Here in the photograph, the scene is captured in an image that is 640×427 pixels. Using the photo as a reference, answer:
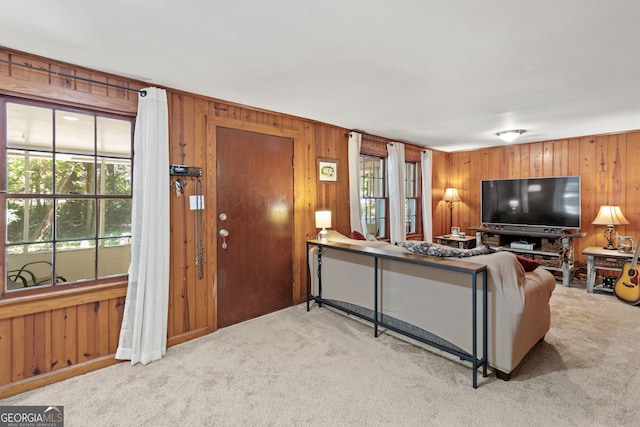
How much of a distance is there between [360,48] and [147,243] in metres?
2.17

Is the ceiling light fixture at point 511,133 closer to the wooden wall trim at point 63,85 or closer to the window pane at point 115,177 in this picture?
the wooden wall trim at point 63,85

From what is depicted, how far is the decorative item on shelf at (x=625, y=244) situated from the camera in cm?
419

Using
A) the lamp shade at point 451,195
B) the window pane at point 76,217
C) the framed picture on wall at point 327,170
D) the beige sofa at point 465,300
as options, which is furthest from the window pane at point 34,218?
the lamp shade at point 451,195

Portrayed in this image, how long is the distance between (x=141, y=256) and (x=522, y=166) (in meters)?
5.82

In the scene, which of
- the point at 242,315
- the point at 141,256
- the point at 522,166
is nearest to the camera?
the point at 141,256

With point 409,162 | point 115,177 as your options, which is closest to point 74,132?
point 115,177

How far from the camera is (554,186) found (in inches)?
192

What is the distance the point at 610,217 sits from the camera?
4297mm

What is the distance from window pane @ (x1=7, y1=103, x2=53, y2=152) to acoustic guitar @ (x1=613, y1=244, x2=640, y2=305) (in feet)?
19.7

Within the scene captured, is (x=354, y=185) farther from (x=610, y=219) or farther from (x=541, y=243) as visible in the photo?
(x=610, y=219)

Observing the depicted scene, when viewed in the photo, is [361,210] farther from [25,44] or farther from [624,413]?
[25,44]

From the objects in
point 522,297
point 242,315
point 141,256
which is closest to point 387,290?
point 522,297

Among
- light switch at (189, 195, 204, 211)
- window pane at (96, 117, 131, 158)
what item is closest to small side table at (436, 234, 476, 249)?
light switch at (189, 195, 204, 211)

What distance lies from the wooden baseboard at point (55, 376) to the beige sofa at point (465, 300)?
7.26ft
